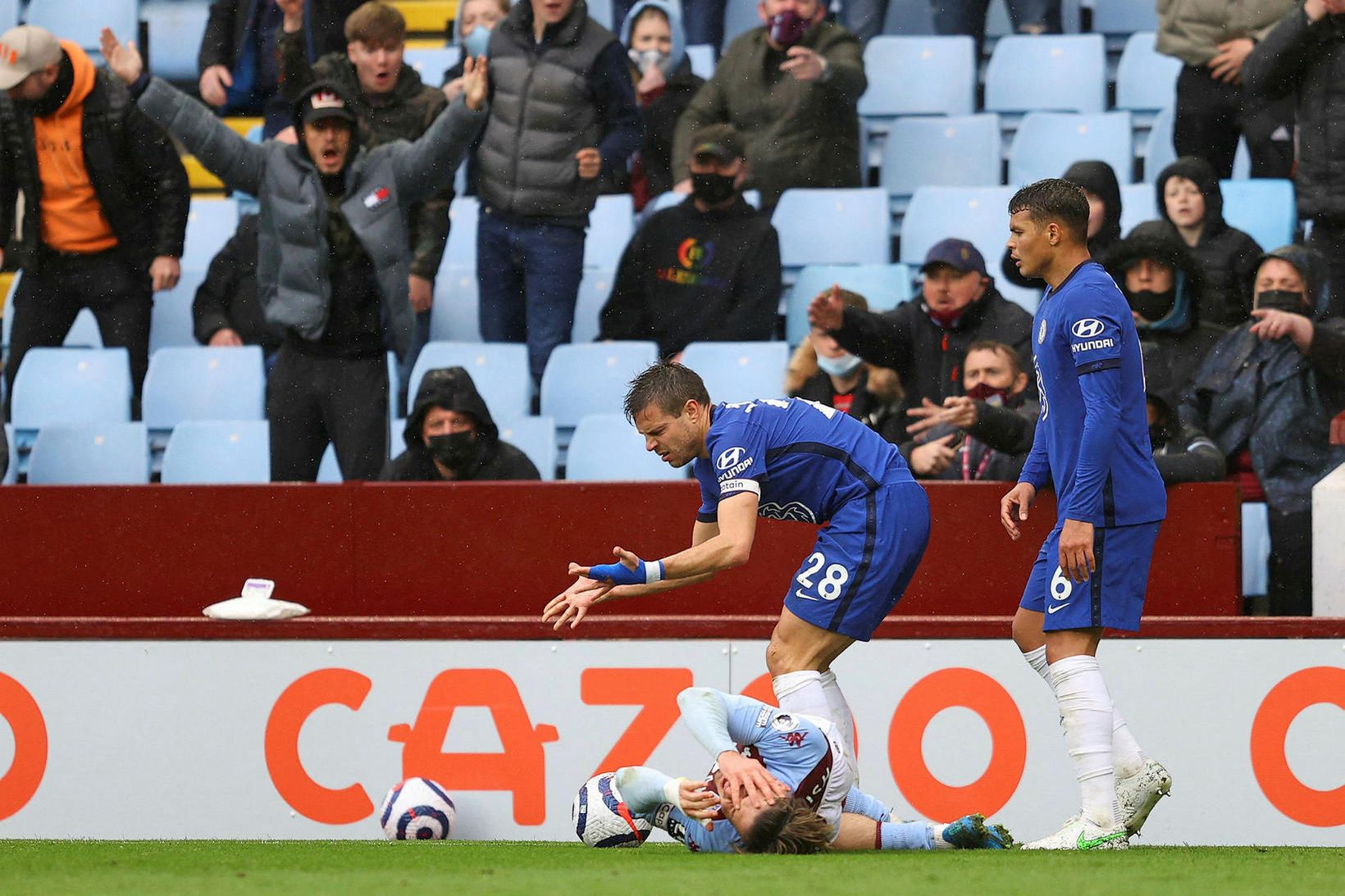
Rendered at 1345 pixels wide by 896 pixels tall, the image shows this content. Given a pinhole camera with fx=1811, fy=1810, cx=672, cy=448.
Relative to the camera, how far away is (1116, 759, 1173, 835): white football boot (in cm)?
Answer: 513

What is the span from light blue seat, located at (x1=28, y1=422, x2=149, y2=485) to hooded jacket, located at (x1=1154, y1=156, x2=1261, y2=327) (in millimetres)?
5234

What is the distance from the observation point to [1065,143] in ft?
34.2

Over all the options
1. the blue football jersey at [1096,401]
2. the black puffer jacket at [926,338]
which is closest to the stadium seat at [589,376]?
the black puffer jacket at [926,338]

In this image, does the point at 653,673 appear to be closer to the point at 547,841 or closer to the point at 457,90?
the point at 547,841

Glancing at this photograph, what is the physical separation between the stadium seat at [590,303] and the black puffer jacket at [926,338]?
2.33 m

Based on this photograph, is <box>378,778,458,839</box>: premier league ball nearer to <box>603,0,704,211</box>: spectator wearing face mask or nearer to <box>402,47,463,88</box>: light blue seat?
<box>603,0,704,211</box>: spectator wearing face mask

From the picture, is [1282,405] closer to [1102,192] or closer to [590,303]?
[1102,192]

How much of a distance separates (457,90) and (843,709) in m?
4.99

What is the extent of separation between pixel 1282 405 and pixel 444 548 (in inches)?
138

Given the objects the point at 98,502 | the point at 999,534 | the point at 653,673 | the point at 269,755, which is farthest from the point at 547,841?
the point at 98,502

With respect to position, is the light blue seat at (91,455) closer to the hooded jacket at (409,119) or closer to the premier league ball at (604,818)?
the hooded jacket at (409,119)

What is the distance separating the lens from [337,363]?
8445mm

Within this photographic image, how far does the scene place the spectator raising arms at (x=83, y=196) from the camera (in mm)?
9188

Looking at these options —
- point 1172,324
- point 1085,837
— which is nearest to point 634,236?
point 1172,324
